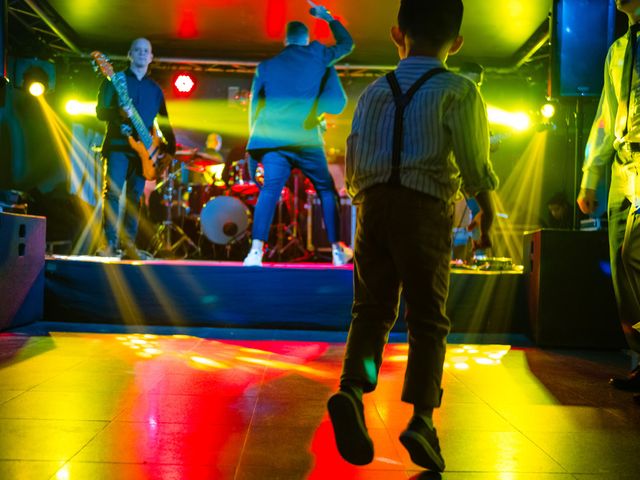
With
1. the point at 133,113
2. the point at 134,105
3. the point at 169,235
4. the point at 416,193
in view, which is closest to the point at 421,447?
the point at 416,193

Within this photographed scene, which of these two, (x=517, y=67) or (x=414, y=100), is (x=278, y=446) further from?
(x=517, y=67)

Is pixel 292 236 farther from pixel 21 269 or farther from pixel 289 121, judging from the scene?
pixel 21 269

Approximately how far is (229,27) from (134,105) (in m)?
4.56

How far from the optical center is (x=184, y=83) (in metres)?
10.7

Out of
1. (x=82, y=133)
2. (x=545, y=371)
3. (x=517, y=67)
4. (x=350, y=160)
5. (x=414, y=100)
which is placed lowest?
(x=545, y=371)

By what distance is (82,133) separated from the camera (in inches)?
424

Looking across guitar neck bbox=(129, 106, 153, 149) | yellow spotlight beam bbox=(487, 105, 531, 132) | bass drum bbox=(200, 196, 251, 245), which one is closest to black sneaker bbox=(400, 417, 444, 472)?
guitar neck bbox=(129, 106, 153, 149)

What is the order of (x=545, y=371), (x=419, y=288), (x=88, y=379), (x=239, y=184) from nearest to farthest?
(x=419, y=288)
(x=88, y=379)
(x=545, y=371)
(x=239, y=184)

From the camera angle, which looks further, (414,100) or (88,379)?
(88,379)

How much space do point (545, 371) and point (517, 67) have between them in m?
8.43

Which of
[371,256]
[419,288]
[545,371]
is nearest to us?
[419,288]

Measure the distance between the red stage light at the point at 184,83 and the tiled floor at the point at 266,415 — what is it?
7.68 m

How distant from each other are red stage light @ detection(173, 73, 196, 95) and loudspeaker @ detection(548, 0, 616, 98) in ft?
24.3

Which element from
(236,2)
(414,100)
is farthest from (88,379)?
(236,2)
